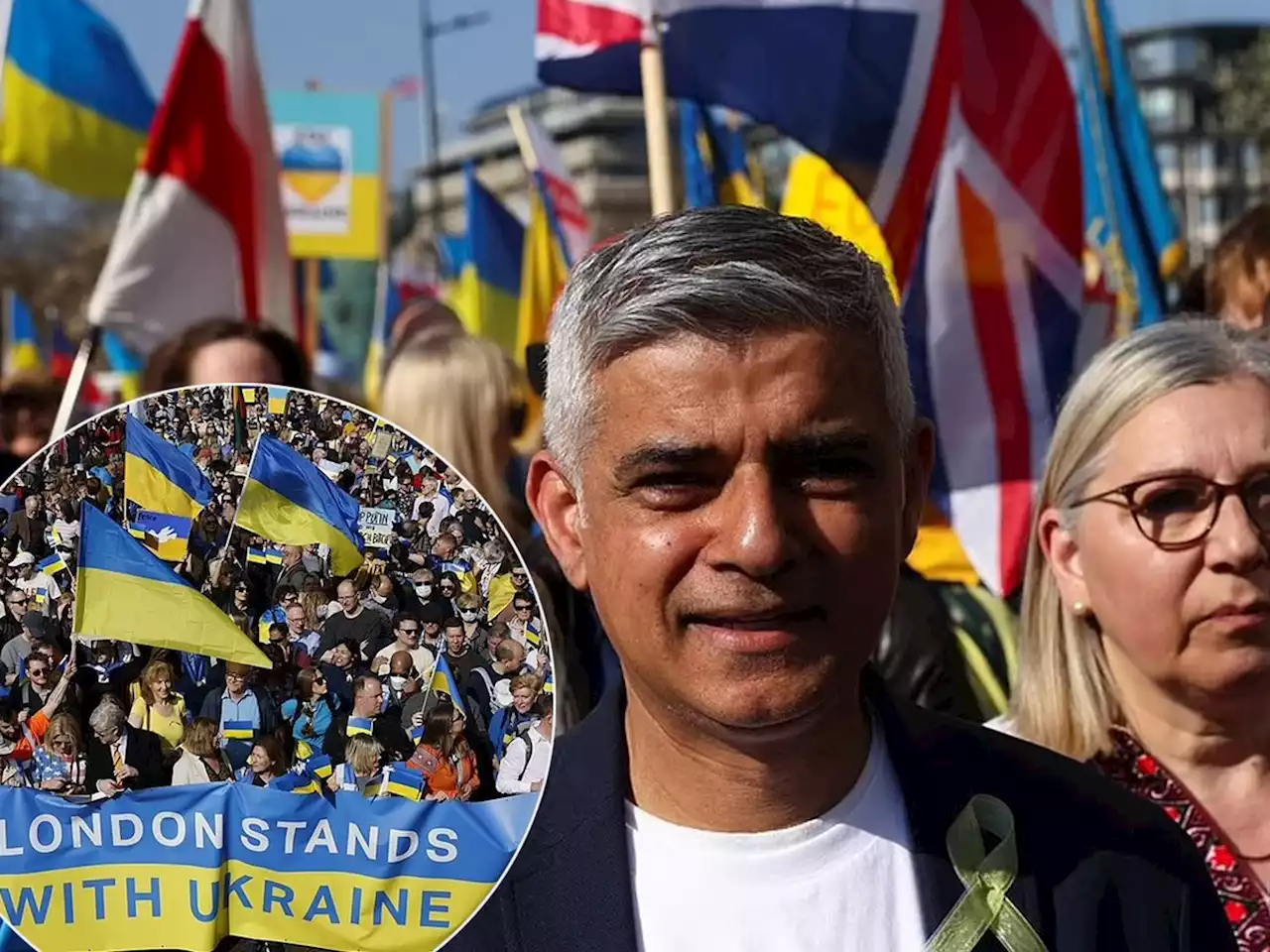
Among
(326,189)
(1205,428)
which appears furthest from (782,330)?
(326,189)

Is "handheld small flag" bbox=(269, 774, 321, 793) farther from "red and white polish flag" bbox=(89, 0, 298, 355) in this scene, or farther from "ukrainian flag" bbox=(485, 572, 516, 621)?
"red and white polish flag" bbox=(89, 0, 298, 355)

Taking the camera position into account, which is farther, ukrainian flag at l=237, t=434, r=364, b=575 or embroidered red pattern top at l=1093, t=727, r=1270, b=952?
embroidered red pattern top at l=1093, t=727, r=1270, b=952

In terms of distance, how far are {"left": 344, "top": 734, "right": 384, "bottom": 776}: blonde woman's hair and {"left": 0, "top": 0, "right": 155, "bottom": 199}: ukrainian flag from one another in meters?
5.59

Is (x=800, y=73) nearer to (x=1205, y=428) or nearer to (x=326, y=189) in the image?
(x=1205, y=428)

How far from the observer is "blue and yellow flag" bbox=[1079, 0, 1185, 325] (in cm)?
732

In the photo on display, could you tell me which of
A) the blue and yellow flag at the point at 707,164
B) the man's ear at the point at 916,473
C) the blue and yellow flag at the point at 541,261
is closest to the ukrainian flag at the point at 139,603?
→ the man's ear at the point at 916,473

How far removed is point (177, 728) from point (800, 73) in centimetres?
345

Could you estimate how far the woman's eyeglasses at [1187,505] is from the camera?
2.50 meters

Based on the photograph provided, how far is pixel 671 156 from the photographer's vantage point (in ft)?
14.3

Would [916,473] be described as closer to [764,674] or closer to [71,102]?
[764,674]

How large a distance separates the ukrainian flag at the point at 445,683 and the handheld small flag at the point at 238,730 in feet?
0.49

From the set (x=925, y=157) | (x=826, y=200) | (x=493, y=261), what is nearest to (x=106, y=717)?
(x=925, y=157)

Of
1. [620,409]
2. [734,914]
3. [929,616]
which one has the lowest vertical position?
[929,616]

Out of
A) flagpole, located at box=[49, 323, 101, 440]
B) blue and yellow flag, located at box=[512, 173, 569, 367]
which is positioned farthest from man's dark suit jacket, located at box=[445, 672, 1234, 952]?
blue and yellow flag, located at box=[512, 173, 569, 367]
